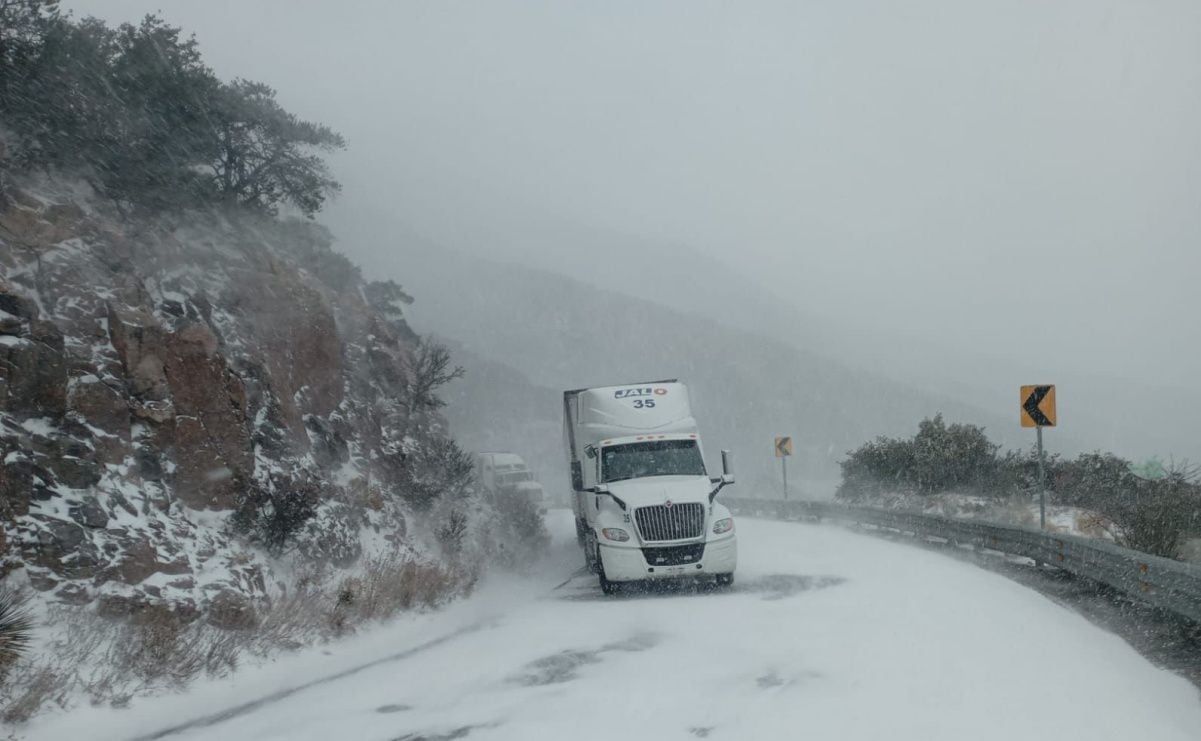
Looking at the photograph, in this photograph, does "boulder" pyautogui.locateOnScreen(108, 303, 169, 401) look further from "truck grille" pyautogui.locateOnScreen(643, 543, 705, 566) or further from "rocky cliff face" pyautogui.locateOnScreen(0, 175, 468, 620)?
"truck grille" pyautogui.locateOnScreen(643, 543, 705, 566)

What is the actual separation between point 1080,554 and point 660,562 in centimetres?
629

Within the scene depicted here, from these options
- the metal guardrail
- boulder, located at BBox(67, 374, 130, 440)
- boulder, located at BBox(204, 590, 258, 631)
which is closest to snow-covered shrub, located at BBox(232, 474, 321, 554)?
boulder, located at BBox(204, 590, 258, 631)

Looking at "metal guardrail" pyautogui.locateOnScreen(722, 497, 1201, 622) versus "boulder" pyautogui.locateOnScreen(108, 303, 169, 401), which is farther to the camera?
"boulder" pyautogui.locateOnScreen(108, 303, 169, 401)

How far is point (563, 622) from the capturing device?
39.8 feet

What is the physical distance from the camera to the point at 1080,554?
13.3 metres

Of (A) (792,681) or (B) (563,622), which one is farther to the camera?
(B) (563,622)

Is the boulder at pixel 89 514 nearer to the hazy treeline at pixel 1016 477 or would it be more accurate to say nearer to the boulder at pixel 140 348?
the boulder at pixel 140 348

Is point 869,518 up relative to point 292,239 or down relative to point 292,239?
down

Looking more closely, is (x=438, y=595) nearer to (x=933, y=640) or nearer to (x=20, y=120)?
(x=933, y=640)

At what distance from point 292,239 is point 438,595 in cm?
1262

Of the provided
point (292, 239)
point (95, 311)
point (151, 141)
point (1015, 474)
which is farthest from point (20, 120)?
point (1015, 474)

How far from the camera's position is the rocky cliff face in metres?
10.4

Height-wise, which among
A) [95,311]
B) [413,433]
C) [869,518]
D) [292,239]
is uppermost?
[292,239]

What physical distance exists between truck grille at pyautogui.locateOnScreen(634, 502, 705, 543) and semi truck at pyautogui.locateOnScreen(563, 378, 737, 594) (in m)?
0.02
